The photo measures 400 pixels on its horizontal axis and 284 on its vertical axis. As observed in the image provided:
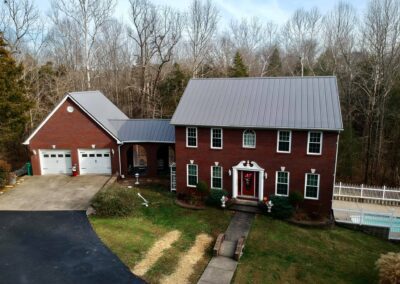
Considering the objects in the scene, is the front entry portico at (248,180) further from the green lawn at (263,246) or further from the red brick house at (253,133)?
the green lawn at (263,246)

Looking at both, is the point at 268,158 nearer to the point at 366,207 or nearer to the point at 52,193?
the point at 366,207

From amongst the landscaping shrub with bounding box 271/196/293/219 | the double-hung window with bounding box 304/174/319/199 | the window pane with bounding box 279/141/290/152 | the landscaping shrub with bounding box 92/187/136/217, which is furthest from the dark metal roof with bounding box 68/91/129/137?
the double-hung window with bounding box 304/174/319/199

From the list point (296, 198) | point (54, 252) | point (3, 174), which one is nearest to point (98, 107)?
point (3, 174)

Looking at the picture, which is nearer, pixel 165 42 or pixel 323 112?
pixel 323 112

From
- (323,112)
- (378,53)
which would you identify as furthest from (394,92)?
(323,112)

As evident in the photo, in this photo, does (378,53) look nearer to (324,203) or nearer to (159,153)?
(324,203)
